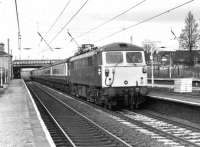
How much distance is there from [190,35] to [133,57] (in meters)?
50.4

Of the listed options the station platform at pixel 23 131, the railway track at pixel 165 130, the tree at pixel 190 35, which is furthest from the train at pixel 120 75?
the tree at pixel 190 35

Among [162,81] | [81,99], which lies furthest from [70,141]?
[162,81]

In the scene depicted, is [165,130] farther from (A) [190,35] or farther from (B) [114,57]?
(A) [190,35]

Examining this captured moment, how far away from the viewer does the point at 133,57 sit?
2141cm

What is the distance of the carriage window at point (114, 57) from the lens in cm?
2106

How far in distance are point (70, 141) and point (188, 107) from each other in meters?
5.81

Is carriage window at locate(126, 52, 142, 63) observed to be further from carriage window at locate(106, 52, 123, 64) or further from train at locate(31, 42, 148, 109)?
carriage window at locate(106, 52, 123, 64)

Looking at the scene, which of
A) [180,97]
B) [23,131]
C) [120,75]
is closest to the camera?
[23,131]

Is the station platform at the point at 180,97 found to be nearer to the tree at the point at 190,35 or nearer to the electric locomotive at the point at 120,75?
the electric locomotive at the point at 120,75

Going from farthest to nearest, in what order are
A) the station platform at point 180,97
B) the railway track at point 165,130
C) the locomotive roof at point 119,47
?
1. the locomotive roof at point 119,47
2. the station platform at point 180,97
3. the railway track at point 165,130

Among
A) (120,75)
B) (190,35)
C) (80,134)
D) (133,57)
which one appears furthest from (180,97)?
(190,35)

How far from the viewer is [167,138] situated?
1276 cm

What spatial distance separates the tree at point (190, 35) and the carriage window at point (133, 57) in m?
46.5

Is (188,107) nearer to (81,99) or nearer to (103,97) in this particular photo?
(103,97)
